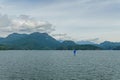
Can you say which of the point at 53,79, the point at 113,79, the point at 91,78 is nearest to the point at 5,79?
the point at 53,79

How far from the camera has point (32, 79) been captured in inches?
3418

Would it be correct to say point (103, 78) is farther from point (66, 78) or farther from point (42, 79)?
point (42, 79)

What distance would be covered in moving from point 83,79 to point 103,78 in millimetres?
8042

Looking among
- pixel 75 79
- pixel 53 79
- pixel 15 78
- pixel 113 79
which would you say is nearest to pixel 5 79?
pixel 15 78

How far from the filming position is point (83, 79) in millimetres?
86438

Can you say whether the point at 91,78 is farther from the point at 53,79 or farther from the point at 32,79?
the point at 32,79

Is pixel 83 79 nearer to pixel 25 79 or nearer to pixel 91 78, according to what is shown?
pixel 91 78

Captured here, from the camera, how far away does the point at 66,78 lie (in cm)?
8838

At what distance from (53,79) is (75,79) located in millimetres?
8023

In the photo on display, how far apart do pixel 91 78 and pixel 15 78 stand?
28.5m

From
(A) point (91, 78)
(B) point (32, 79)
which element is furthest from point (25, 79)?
(A) point (91, 78)

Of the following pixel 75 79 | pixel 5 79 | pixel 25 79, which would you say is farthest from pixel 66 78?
pixel 5 79

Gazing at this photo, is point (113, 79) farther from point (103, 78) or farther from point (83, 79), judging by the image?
point (83, 79)

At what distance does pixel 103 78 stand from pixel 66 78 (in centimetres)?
1384
